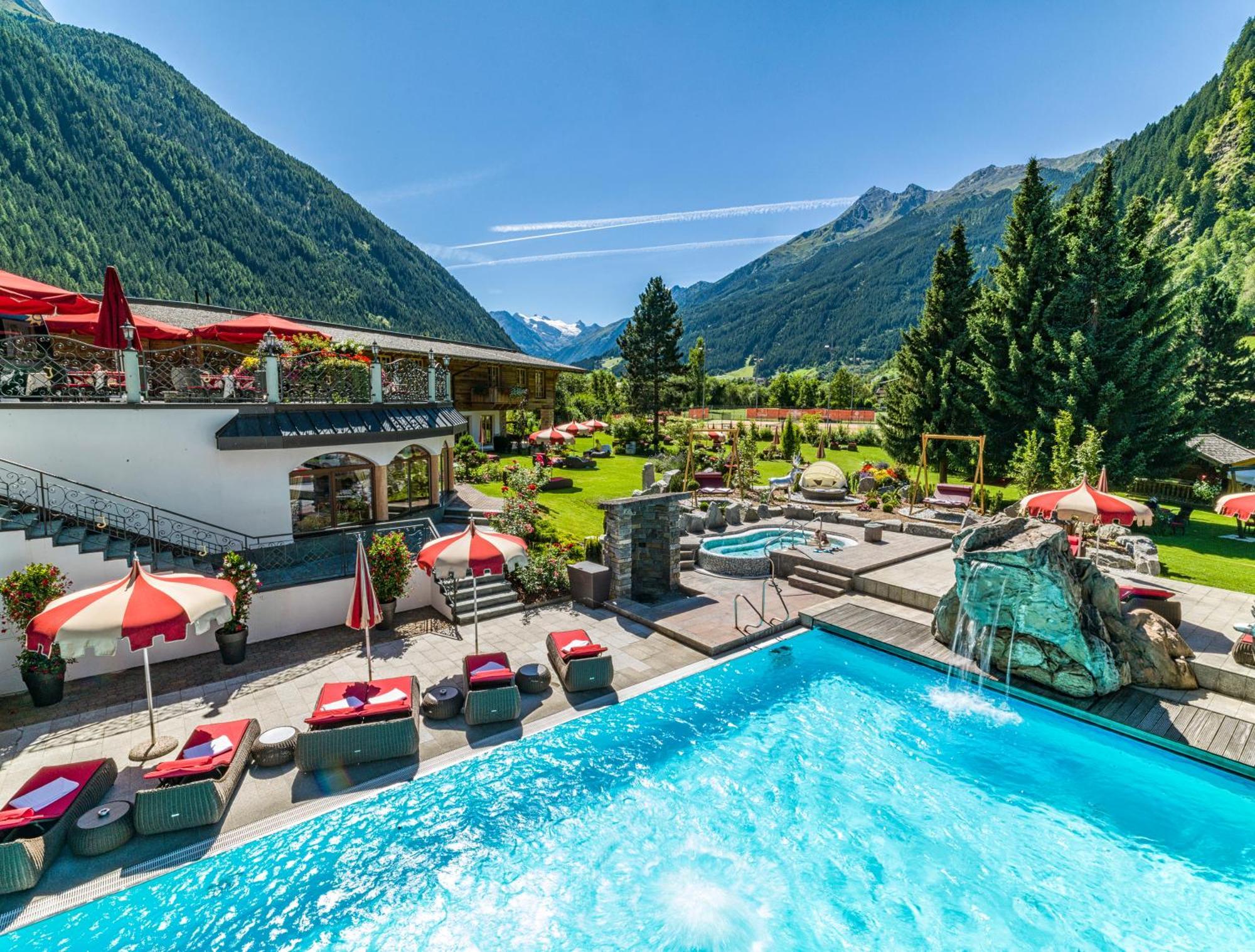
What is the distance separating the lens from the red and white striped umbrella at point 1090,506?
13367 mm

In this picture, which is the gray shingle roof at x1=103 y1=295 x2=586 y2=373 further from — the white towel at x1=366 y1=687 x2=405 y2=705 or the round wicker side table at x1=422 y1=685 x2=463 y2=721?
the white towel at x1=366 y1=687 x2=405 y2=705

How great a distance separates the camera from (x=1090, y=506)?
13508mm

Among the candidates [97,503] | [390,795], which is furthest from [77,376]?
[390,795]

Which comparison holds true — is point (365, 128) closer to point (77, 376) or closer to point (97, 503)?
point (77, 376)

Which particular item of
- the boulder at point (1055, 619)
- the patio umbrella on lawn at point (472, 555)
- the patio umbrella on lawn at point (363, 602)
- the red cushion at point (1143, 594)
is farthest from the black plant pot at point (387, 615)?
the red cushion at point (1143, 594)

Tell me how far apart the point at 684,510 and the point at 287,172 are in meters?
151

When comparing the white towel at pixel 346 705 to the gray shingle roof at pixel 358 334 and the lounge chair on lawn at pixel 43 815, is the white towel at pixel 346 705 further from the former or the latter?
the gray shingle roof at pixel 358 334

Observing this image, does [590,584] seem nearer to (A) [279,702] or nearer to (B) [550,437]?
(A) [279,702]

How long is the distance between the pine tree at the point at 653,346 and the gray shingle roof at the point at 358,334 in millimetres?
5773

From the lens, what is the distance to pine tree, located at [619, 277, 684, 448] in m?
47.0

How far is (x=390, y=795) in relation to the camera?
7719 mm

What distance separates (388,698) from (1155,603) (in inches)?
607

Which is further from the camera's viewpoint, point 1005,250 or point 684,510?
→ point 1005,250

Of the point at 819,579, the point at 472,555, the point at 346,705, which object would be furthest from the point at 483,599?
the point at 819,579
